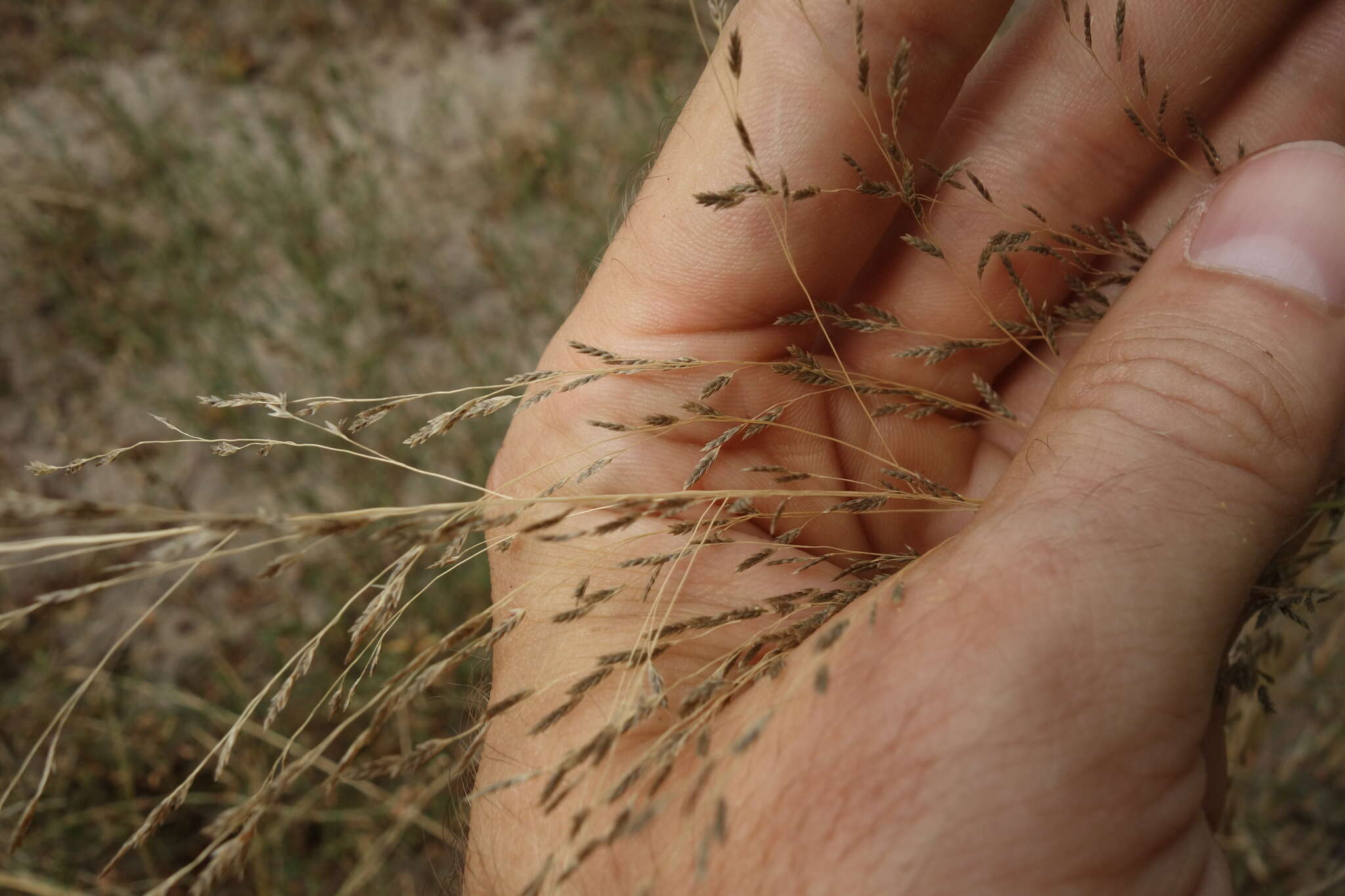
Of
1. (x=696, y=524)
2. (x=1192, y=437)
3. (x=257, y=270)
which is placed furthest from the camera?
(x=257, y=270)

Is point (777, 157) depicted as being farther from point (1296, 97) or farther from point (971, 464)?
point (1296, 97)

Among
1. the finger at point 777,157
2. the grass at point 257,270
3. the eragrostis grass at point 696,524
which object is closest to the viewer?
the eragrostis grass at point 696,524

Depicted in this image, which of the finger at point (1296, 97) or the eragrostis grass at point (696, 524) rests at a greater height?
the finger at point (1296, 97)

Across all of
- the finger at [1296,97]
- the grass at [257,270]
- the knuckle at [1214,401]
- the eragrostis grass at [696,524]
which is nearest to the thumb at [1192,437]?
the knuckle at [1214,401]

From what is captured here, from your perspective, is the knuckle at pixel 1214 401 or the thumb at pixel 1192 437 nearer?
the thumb at pixel 1192 437

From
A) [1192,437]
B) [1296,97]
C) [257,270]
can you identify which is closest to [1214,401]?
[1192,437]

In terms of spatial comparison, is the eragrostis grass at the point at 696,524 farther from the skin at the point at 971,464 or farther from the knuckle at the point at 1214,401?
the knuckle at the point at 1214,401
